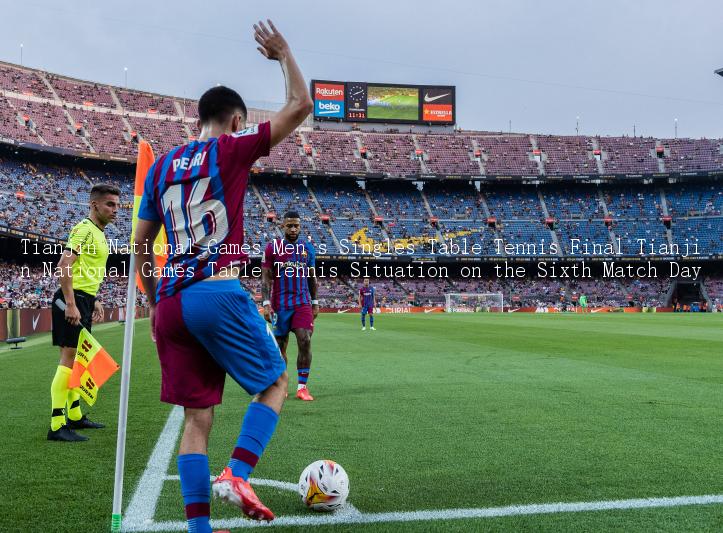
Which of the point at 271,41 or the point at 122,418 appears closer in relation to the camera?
the point at 271,41

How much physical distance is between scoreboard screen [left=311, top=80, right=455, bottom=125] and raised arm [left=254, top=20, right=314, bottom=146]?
224 feet

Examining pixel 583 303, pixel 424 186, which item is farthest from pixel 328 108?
pixel 583 303

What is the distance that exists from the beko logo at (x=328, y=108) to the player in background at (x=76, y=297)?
66.0 meters

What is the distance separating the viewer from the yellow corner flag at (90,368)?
532 centimetres

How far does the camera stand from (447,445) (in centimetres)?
546

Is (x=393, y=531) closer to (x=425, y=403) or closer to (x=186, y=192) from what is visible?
(x=186, y=192)

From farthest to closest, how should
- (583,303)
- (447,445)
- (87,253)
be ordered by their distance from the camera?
(583,303) < (87,253) < (447,445)

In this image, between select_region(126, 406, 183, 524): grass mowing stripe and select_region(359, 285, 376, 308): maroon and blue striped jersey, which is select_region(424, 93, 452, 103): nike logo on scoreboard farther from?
Answer: select_region(126, 406, 183, 524): grass mowing stripe

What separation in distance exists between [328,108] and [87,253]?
66.4m

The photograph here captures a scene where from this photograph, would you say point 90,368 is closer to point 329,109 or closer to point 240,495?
point 240,495

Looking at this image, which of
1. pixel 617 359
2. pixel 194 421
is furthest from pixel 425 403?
pixel 617 359

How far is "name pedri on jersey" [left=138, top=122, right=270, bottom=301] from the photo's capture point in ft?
10.6

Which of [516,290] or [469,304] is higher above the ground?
[516,290]

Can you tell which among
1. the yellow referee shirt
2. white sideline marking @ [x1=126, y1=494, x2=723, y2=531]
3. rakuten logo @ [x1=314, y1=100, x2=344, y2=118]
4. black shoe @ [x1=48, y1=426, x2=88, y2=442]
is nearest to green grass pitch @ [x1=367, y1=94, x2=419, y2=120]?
rakuten logo @ [x1=314, y1=100, x2=344, y2=118]
